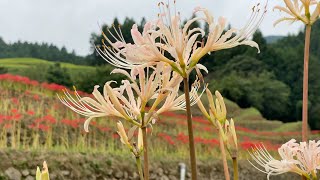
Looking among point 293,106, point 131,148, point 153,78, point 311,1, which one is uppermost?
point 311,1

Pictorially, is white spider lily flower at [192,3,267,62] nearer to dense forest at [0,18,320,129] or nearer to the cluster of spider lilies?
the cluster of spider lilies

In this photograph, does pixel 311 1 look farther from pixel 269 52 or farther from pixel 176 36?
pixel 269 52

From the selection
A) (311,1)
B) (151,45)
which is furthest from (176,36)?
(311,1)

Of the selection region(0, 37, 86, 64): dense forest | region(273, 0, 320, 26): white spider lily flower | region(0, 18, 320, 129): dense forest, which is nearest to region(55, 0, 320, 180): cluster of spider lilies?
region(273, 0, 320, 26): white spider lily flower

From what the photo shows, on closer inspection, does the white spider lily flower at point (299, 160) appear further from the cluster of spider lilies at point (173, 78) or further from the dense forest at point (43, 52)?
the dense forest at point (43, 52)

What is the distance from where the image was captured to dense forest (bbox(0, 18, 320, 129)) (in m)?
29.0

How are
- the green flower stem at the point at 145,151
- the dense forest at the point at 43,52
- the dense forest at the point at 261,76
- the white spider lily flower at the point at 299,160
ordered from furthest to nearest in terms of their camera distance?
1. the dense forest at the point at 43,52
2. the dense forest at the point at 261,76
3. the white spider lily flower at the point at 299,160
4. the green flower stem at the point at 145,151

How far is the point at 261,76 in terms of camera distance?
31.9 m

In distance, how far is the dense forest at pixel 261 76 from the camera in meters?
29.0

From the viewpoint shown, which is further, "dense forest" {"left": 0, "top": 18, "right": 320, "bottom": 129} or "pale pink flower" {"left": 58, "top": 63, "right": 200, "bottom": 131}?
"dense forest" {"left": 0, "top": 18, "right": 320, "bottom": 129}

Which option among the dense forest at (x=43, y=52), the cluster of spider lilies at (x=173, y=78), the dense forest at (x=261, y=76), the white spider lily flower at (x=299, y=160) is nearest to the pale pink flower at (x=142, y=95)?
the cluster of spider lilies at (x=173, y=78)

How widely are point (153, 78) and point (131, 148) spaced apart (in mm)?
122

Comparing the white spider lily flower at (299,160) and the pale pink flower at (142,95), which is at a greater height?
the pale pink flower at (142,95)

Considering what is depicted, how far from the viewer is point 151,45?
0.79 metres
